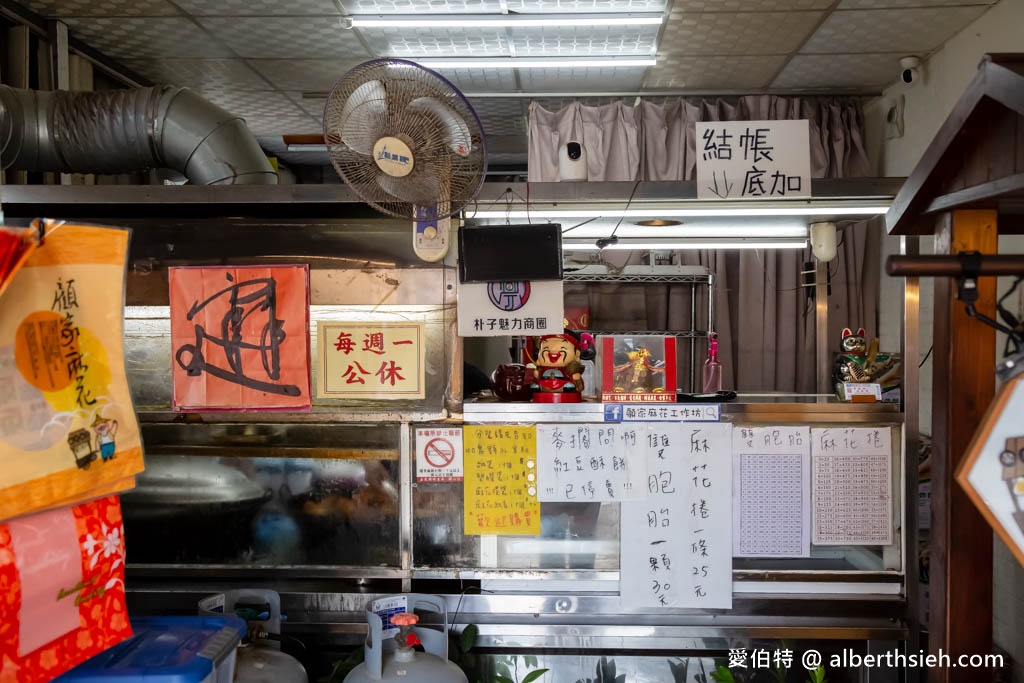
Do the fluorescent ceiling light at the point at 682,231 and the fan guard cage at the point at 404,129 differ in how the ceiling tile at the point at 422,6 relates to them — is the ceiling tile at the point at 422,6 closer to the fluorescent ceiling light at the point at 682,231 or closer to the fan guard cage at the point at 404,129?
the fluorescent ceiling light at the point at 682,231

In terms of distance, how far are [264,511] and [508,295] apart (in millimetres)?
1172

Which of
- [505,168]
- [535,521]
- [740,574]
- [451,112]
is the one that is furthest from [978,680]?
[505,168]

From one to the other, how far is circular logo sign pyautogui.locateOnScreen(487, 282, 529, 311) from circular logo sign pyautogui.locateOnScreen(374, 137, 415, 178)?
57cm

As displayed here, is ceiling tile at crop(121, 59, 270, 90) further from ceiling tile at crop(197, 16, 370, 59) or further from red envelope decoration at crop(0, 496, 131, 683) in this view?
red envelope decoration at crop(0, 496, 131, 683)

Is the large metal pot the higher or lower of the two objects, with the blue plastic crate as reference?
higher

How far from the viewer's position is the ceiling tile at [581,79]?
517cm

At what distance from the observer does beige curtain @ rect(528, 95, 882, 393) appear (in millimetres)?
5488

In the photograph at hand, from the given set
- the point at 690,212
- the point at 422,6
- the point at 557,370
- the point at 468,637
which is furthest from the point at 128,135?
the point at 468,637

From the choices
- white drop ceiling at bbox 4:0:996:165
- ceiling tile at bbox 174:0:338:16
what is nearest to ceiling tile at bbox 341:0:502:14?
white drop ceiling at bbox 4:0:996:165

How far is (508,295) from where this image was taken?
257 centimetres

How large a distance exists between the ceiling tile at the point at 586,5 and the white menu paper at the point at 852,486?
261 cm

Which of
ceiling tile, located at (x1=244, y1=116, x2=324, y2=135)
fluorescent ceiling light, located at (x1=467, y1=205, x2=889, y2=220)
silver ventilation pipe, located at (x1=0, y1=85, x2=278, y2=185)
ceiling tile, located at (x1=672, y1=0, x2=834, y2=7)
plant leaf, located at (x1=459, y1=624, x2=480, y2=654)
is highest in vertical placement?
ceiling tile, located at (x1=244, y1=116, x2=324, y2=135)

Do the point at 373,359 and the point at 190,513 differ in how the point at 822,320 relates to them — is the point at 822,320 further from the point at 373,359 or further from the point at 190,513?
the point at 190,513

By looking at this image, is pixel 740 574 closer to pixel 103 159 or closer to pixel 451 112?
pixel 451 112
